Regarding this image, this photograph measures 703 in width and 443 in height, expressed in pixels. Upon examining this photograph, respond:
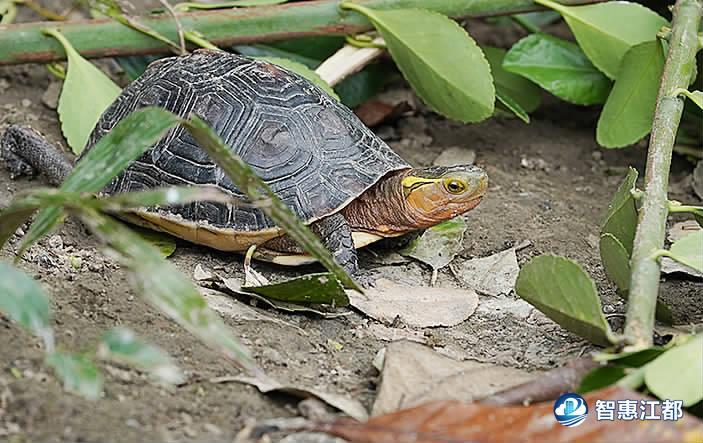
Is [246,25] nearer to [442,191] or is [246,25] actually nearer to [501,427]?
[442,191]

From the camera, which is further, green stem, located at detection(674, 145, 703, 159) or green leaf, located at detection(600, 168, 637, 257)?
green stem, located at detection(674, 145, 703, 159)

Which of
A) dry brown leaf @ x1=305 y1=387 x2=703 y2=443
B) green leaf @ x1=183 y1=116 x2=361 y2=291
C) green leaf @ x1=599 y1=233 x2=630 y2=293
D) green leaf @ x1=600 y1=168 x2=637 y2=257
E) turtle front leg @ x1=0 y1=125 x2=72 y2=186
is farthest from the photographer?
turtle front leg @ x1=0 y1=125 x2=72 y2=186

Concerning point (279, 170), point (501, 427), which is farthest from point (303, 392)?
point (279, 170)

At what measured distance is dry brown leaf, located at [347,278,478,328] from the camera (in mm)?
2646

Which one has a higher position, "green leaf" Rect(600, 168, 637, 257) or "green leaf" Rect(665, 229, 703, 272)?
"green leaf" Rect(600, 168, 637, 257)

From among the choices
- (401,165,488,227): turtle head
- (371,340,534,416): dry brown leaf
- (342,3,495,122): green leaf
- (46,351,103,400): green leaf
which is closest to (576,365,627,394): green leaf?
(371,340,534,416): dry brown leaf

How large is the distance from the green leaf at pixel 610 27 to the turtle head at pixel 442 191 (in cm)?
92

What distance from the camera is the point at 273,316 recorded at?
8.23 feet

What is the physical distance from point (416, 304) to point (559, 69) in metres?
1.54

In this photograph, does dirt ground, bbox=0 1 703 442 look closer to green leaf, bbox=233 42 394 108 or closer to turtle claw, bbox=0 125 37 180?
turtle claw, bbox=0 125 37 180

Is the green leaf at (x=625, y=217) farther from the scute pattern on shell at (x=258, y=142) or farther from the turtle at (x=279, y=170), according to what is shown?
the scute pattern on shell at (x=258, y=142)

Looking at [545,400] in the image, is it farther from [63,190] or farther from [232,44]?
[232,44]

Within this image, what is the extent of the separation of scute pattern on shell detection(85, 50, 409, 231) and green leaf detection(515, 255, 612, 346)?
837mm

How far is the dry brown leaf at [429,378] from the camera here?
6.46 feet
